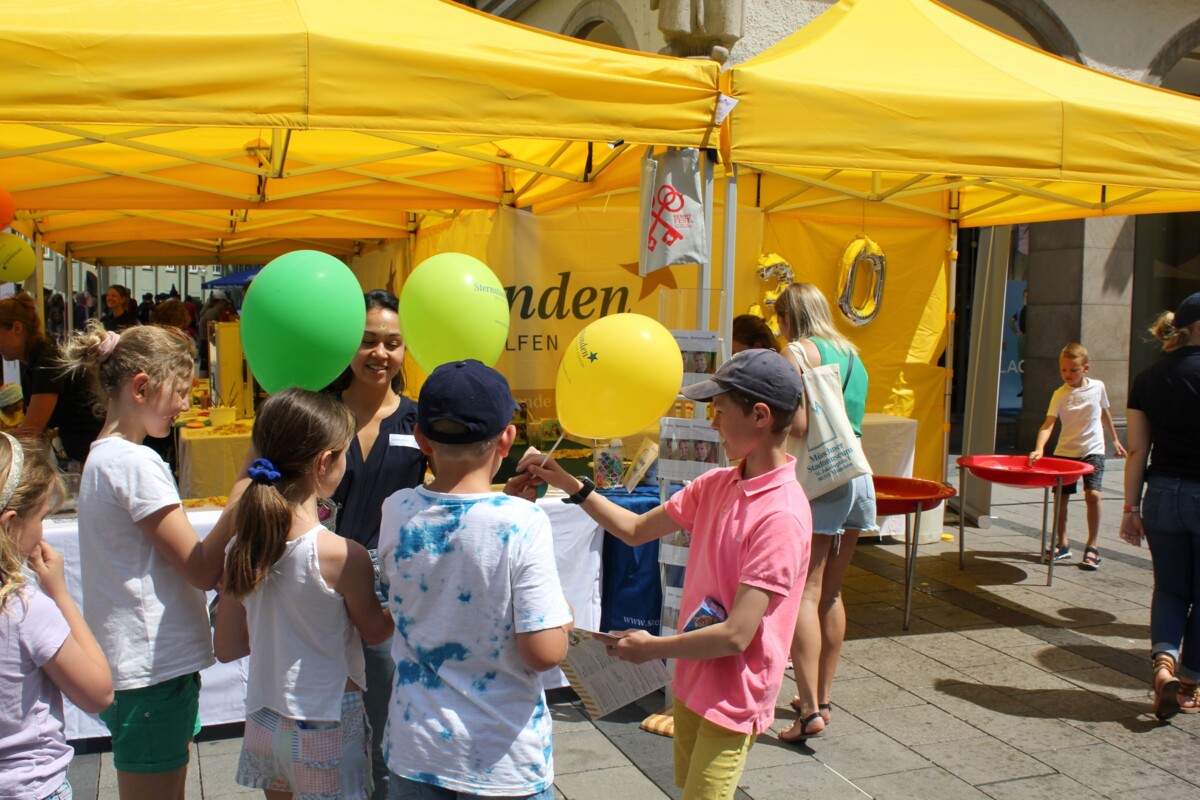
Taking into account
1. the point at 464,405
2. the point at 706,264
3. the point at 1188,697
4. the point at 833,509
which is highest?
the point at 706,264

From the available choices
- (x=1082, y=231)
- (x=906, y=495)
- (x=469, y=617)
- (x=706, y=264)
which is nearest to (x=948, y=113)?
(x=706, y=264)

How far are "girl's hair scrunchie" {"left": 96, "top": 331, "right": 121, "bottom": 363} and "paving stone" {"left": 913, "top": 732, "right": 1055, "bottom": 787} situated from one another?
3.15 meters

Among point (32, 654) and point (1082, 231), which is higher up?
point (1082, 231)

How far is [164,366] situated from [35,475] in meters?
0.49

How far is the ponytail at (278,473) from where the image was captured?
2.01 meters

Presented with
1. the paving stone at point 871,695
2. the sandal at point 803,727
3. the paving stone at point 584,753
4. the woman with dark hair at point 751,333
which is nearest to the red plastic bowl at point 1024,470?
the paving stone at point 871,695

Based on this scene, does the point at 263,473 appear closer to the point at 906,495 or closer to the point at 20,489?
the point at 20,489

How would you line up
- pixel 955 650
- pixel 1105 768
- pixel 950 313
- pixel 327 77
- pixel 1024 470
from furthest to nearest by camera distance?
1. pixel 950 313
2. pixel 1024 470
3. pixel 955 650
4. pixel 1105 768
5. pixel 327 77

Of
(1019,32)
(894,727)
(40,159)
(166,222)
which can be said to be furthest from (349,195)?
(1019,32)

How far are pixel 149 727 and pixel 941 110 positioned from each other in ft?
12.2

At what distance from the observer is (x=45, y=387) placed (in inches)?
208

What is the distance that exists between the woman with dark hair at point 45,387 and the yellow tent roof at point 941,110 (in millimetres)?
3766

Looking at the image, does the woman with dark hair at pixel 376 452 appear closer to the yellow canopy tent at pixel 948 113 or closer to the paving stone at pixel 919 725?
the yellow canopy tent at pixel 948 113

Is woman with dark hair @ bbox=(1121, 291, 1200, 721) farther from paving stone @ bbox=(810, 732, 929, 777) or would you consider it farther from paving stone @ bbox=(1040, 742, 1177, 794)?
paving stone @ bbox=(810, 732, 929, 777)
